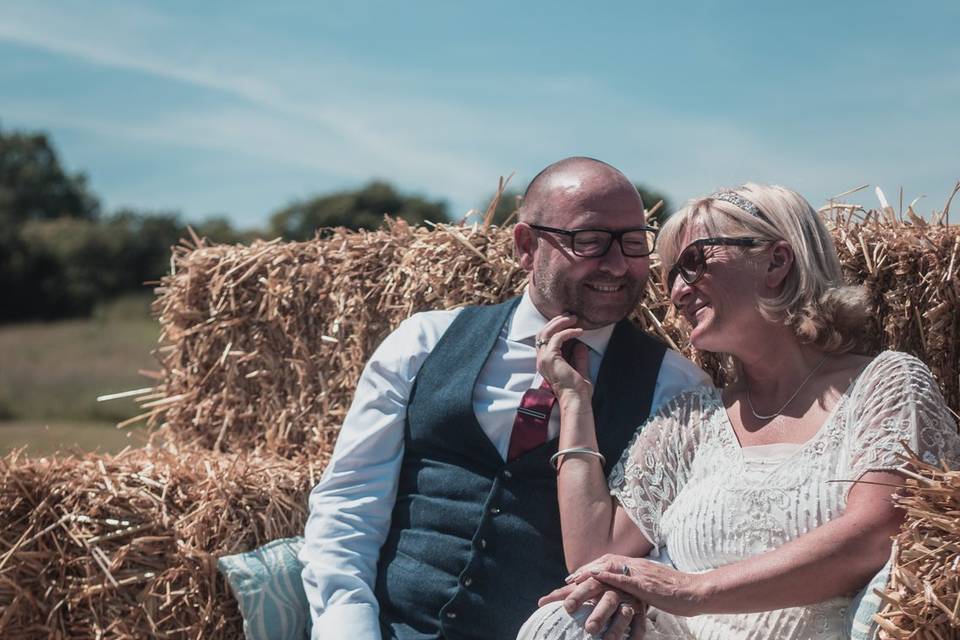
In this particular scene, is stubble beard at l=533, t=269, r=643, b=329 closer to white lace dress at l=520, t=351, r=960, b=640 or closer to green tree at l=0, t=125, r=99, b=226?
white lace dress at l=520, t=351, r=960, b=640

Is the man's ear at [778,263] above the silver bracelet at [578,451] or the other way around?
above

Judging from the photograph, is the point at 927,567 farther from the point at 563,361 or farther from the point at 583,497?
the point at 563,361

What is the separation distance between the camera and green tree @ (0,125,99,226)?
52.6 meters

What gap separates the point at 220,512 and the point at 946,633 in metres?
2.16

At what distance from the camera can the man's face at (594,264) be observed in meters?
2.90

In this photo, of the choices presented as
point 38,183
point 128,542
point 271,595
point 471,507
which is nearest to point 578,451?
point 471,507

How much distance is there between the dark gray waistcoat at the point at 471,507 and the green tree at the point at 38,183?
174ft

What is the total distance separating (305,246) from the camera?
4129 mm

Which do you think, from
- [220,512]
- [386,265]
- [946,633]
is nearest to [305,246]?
[386,265]

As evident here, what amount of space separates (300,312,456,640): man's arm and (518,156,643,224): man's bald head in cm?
47

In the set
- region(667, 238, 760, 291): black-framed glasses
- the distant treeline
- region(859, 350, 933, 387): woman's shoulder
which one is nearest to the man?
region(667, 238, 760, 291): black-framed glasses

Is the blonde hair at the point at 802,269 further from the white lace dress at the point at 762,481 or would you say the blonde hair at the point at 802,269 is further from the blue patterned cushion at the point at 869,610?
the blue patterned cushion at the point at 869,610

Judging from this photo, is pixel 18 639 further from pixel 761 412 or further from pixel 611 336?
pixel 761 412

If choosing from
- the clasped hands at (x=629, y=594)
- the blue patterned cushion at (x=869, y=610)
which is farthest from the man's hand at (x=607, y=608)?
the blue patterned cushion at (x=869, y=610)
